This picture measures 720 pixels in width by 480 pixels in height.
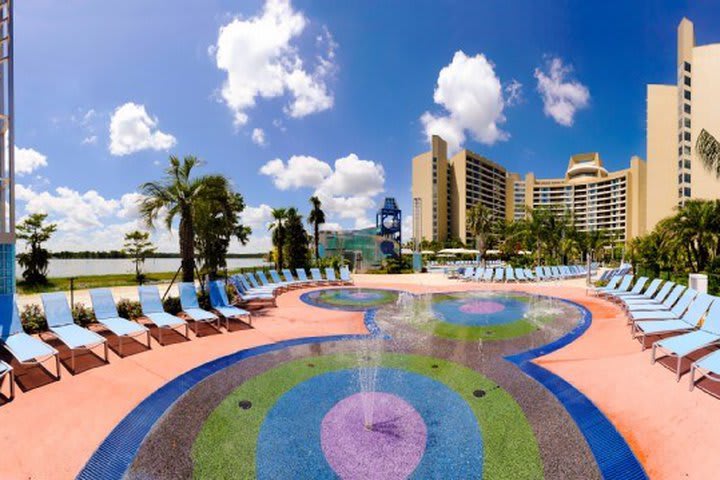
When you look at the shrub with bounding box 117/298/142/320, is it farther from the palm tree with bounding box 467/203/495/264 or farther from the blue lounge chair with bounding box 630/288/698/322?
the palm tree with bounding box 467/203/495/264

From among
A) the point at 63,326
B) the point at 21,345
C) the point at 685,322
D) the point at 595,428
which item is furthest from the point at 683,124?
the point at 21,345

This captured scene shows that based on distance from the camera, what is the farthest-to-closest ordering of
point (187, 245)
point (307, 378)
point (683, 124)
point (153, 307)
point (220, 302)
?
point (683, 124)
point (187, 245)
point (220, 302)
point (153, 307)
point (307, 378)

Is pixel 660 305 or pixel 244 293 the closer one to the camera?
pixel 660 305

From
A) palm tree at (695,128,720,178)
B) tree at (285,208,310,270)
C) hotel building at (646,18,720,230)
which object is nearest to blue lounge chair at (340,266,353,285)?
tree at (285,208,310,270)

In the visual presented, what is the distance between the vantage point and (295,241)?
90.3 ft

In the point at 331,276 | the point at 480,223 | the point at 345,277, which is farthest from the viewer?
the point at 480,223

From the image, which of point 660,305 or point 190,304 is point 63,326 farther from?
point 660,305

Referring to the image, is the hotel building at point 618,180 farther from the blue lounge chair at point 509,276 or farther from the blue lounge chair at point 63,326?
the blue lounge chair at point 63,326

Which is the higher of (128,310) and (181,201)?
(181,201)

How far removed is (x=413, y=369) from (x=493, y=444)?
7.70ft

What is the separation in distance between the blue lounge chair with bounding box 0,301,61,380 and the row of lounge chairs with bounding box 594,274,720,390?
34.2ft

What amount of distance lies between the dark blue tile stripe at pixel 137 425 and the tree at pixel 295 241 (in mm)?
20372

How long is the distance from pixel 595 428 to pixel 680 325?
5112 mm

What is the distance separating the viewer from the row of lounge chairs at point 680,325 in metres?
5.33
